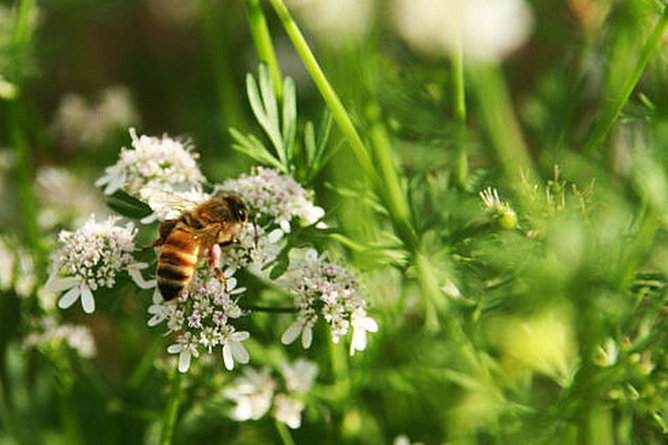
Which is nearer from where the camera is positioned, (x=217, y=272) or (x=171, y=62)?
(x=217, y=272)

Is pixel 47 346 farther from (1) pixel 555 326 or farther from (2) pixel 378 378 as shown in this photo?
(1) pixel 555 326

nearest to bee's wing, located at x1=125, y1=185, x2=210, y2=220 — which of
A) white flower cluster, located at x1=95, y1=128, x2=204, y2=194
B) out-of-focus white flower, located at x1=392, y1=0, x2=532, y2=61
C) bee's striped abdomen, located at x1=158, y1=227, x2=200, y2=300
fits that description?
white flower cluster, located at x1=95, y1=128, x2=204, y2=194

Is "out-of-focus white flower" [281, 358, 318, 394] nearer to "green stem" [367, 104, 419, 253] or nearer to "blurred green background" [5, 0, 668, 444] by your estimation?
"blurred green background" [5, 0, 668, 444]

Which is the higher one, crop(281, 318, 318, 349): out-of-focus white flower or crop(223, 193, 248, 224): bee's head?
crop(223, 193, 248, 224): bee's head

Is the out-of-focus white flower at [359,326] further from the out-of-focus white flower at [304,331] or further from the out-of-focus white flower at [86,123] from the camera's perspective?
the out-of-focus white flower at [86,123]

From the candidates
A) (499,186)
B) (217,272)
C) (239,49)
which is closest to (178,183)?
(217,272)

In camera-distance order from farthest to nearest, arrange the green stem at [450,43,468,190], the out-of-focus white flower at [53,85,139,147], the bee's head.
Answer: the out-of-focus white flower at [53,85,139,147], the green stem at [450,43,468,190], the bee's head

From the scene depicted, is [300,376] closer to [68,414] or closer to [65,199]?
[68,414]

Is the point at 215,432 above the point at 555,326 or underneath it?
underneath
